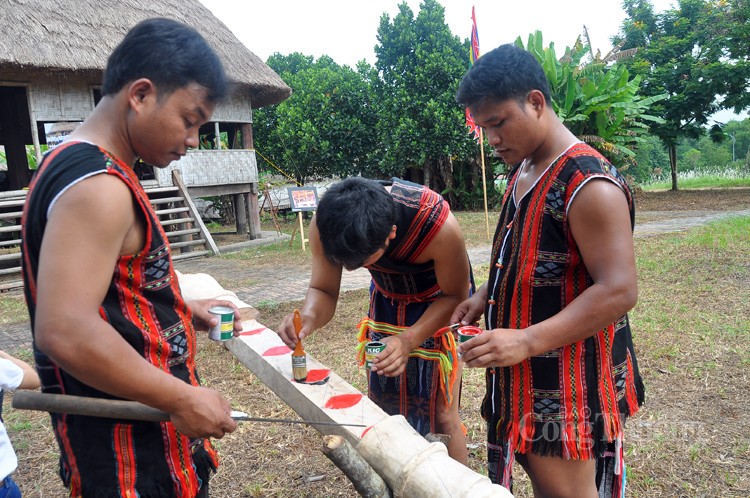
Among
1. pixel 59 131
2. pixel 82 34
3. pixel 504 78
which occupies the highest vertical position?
pixel 82 34

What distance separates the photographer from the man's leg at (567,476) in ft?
6.09

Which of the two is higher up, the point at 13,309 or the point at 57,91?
the point at 57,91

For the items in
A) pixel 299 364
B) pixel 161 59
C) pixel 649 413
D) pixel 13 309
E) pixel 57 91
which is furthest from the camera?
pixel 57 91

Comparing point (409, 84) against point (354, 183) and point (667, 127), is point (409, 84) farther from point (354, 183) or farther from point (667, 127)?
point (354, 183)

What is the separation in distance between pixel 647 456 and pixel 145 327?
297 centimetres

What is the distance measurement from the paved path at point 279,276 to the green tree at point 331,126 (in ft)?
28.0

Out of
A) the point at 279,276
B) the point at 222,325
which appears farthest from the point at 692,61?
the point at 222,325

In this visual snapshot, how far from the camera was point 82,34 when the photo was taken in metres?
10.6

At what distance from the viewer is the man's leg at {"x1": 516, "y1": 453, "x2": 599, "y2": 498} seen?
1.86 m

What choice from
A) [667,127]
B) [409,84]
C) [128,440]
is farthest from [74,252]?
[667,127]

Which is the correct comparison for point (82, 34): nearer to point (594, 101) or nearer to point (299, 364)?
point (299, 364)

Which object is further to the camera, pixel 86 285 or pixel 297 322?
pixel 297 322

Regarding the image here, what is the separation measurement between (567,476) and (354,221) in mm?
1192

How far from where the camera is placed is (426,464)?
72.9 inches
